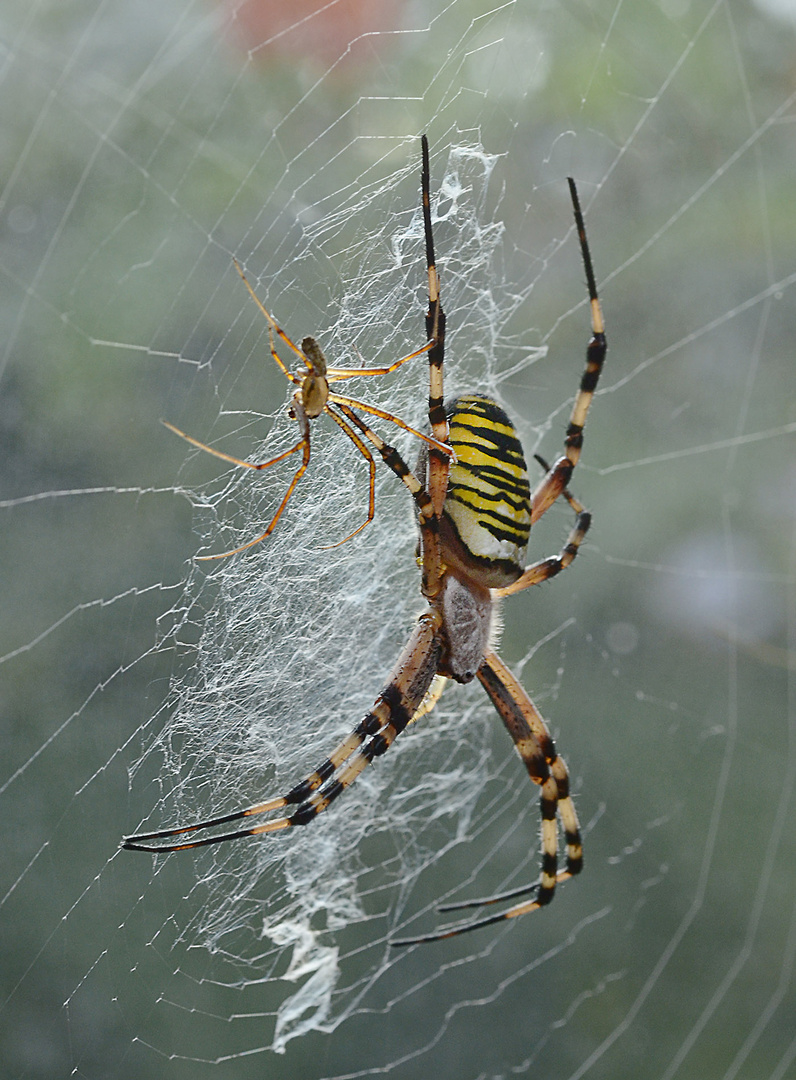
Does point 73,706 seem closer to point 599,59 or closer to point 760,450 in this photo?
point 599,59

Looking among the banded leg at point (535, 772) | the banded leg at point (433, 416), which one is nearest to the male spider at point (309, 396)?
the banded leg at point (433, 416)

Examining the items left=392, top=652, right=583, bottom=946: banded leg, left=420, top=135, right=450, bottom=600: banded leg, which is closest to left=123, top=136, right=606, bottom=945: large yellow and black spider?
left=420, top=135, right=450, bottom=600: banded leg

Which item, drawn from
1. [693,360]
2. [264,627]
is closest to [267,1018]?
[264,627]

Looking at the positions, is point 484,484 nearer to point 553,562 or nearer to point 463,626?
point 463,626

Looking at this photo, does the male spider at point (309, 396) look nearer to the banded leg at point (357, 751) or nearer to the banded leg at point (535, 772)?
the banded leg at point (357, 751)

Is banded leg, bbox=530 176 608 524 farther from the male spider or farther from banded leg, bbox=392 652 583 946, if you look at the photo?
the male spider

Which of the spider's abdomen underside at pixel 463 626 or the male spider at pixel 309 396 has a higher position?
the male spider at pixel 309 396
